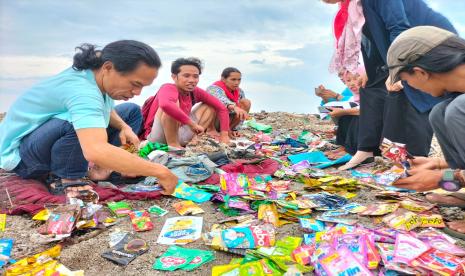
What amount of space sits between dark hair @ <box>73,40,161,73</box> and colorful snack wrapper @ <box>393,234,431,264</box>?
1581 mm

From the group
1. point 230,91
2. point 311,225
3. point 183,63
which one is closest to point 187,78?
point 183,63

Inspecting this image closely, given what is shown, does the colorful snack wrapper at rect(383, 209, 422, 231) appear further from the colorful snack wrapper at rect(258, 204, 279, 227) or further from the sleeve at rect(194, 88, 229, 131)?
the sleeve at rect(194, 88, 229, 131)

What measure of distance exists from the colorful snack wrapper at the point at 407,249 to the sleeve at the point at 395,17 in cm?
161

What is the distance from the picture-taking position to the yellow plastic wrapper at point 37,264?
1.70 meters

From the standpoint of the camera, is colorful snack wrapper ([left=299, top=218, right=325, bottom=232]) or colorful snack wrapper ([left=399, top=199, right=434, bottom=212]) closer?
colorful snack wrapper ([left=299, top=218, right=325, bottom=232])

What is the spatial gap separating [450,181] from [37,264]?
1.98 meters

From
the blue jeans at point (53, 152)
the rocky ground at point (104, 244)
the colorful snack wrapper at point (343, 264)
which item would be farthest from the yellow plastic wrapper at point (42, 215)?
the colorful snack wrapper at point (343, 264)

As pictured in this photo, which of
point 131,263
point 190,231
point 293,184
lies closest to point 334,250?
point 190,231

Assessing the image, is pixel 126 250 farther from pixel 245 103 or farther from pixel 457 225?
pixel 245 103

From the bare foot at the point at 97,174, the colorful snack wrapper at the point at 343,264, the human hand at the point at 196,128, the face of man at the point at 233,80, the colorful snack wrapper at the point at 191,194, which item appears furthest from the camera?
the face of man at the point at 233,80

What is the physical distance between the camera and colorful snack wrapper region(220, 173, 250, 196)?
242 cm

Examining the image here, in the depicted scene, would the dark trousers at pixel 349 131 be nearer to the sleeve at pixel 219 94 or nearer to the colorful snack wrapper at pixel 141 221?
the sleeve at pixel 219 94

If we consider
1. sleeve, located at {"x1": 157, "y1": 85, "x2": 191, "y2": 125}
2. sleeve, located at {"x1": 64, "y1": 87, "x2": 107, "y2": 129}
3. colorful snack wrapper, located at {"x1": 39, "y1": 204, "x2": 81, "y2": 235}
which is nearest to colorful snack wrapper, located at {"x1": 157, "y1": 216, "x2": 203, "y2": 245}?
colorful snack wrapper, located at {"x1": 39, "y1": 204, "x2": 81, "y2": 235}

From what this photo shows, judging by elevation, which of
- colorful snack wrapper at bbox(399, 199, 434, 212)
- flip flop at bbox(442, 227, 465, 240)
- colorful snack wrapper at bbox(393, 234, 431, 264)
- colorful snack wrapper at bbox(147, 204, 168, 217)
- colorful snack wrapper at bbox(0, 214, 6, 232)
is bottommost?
colorful snack wrapper at bbox(0, 214, 6, 232)
